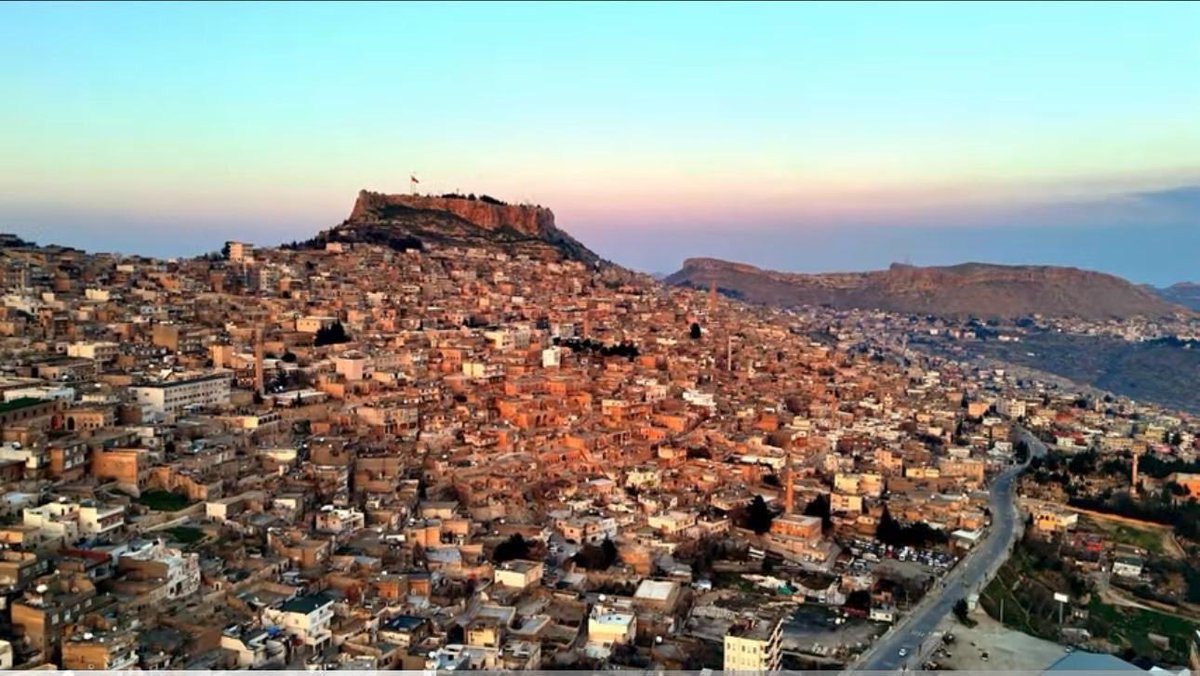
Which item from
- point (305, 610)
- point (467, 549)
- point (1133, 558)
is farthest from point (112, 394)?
point (1133, 558)

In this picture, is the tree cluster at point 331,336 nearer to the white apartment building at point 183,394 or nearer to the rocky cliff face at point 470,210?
the white apartment building at point 183,394

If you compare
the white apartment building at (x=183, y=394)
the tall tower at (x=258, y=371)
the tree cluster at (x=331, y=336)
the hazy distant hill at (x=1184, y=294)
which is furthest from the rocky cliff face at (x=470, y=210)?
the hazy distant hill at (x=1184, y=294)

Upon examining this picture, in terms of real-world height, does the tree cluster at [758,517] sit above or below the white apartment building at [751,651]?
above

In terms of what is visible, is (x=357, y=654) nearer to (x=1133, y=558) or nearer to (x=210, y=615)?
(x=210, y=615)

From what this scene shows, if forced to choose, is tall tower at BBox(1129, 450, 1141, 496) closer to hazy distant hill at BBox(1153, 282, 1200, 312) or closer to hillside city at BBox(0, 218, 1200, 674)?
hillside city at BBox(0, 218, 1200, 674)

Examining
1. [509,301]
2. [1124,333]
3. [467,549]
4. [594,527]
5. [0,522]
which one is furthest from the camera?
[1124,333]

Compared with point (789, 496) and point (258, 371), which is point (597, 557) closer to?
point (789, 496)
